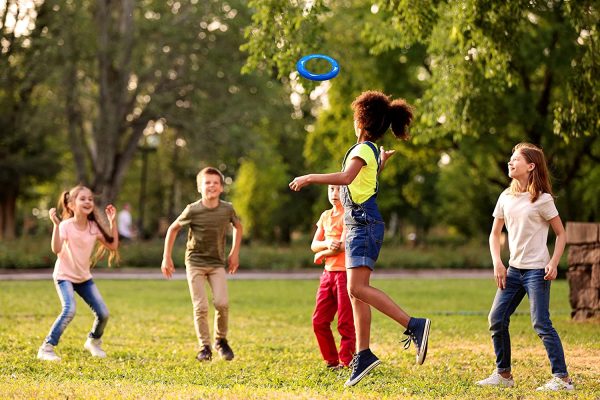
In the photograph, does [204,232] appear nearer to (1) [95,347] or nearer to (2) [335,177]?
(1) [95,347]

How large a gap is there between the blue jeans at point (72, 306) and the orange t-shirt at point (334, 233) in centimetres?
248

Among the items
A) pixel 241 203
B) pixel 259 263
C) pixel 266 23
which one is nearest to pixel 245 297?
pixel 266 23

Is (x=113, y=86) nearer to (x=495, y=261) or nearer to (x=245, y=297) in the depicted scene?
(x=245, y=297)

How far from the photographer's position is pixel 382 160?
24.0 feet

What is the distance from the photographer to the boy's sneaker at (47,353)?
878 cm

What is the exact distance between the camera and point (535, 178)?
7234mm

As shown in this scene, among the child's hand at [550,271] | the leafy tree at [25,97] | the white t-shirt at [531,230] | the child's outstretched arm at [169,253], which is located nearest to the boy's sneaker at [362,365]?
the white t-shirt at [531,230]

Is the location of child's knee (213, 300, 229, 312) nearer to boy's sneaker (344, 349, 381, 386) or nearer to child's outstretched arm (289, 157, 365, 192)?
boy's sneaker (344, 349, 381, 386)

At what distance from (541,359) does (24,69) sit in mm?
26667

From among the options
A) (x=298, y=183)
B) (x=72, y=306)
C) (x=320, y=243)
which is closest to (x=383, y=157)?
(x=320, y=243)

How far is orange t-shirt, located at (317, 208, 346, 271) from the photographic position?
8.16m

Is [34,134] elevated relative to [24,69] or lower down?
lower down

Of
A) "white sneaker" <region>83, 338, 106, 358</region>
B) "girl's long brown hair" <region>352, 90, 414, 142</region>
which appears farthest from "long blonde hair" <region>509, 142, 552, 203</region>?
"white sneaker" <region>83, 338, 106, 358</region>

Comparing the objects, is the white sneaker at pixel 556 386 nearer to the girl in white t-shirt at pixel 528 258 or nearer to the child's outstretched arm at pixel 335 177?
the girl in white t-shirt at pixel 528 258
